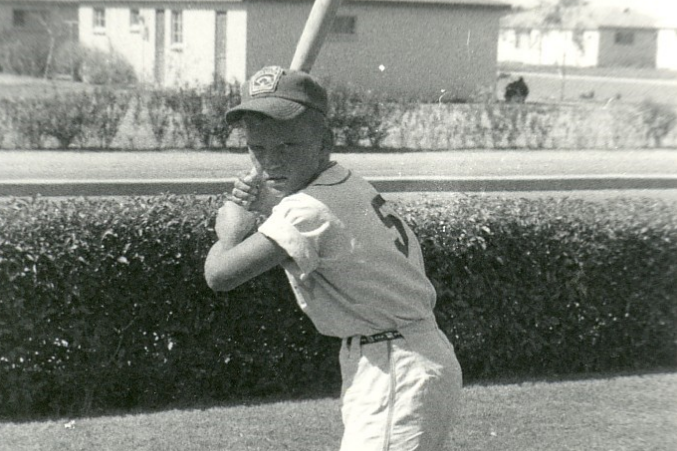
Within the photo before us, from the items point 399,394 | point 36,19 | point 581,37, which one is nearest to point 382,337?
Answer: point 399,394

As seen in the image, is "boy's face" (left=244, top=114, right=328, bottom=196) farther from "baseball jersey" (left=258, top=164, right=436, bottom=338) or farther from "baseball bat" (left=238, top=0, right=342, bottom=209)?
"baseball bat" (left=238, top=0, right=342, bottom=209)

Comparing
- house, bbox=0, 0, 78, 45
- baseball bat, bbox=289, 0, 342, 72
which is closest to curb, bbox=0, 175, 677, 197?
house, bbox=0, 0, 78, 45

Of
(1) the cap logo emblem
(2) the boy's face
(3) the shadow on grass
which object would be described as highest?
(1) the cap logo emblem

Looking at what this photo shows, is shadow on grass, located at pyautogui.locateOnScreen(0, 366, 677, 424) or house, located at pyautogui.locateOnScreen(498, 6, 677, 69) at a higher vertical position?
house, located at pyautogui.locateOnScreen(498, 6, 677, 69)

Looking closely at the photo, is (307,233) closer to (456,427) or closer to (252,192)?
(252,192)

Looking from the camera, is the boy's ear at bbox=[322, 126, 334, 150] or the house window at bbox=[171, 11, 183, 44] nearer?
the boy's ear at bbox=[322, 126, 334, 150]

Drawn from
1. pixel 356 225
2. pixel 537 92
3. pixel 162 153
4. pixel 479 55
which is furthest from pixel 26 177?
pixel 356 225

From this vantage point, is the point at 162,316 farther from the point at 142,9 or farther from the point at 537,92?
the point at 537,92

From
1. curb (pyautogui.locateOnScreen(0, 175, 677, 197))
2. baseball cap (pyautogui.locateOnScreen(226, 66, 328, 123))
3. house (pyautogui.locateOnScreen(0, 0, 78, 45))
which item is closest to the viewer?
baseball cap (pyautogui.locateOnScreen(226, 66, 328, 123))
